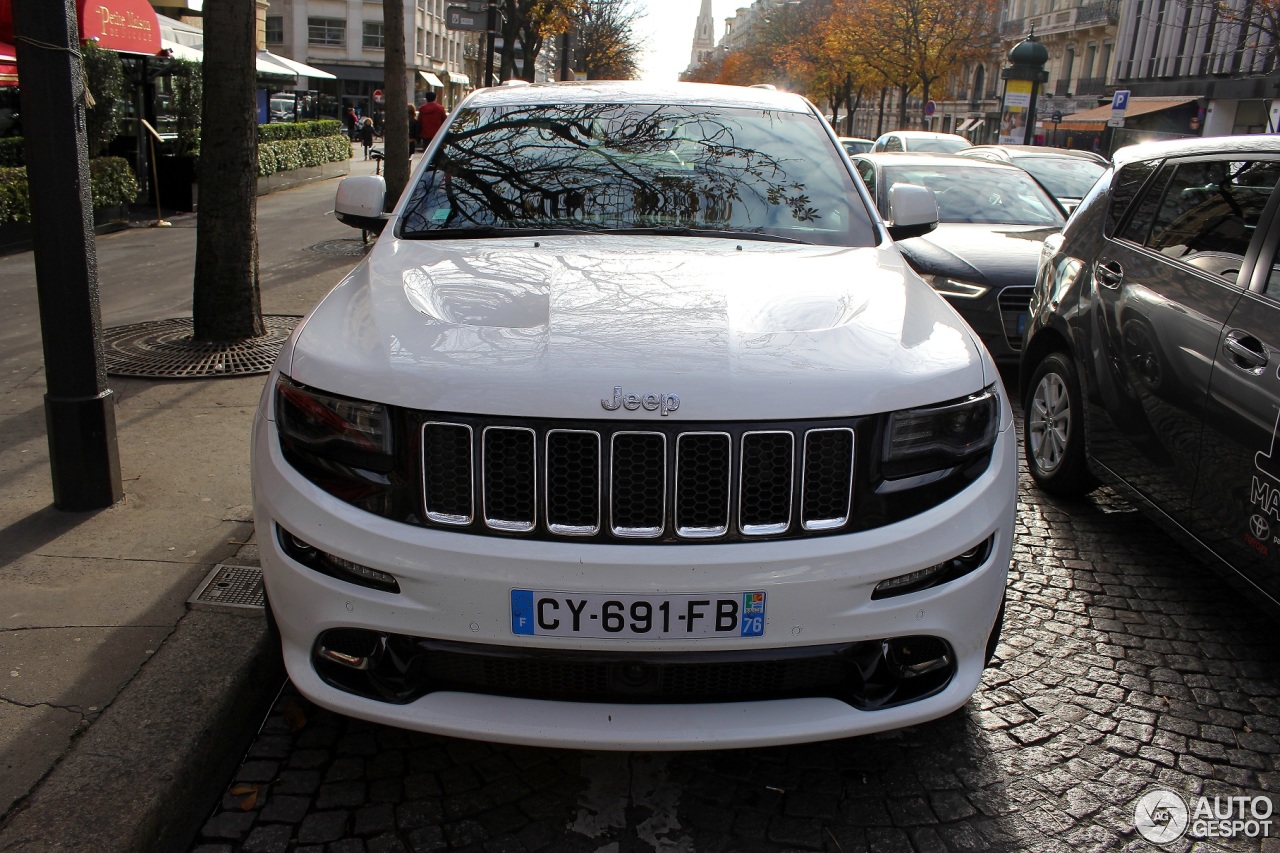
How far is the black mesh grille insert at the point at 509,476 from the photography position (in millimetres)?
2477

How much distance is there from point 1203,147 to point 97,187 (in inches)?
503

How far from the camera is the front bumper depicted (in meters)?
2.43

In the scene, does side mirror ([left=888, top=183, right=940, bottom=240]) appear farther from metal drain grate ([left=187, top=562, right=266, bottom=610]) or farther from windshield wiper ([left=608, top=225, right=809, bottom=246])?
metal drain grate ([left=187, top=562, right=266, bottom=610])

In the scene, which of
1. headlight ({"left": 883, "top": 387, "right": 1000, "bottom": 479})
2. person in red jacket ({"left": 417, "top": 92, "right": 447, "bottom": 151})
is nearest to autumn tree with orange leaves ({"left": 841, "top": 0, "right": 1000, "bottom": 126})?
person in red jacket ({"left": 417, "top": 92, "right": 447, "bottom": 151})

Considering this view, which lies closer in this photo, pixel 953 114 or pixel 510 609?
pixel 510 609

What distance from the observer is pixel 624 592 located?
2420 millimetres

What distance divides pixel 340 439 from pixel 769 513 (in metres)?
1.02

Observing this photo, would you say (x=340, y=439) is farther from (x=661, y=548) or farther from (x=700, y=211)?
(x=700, y=211)

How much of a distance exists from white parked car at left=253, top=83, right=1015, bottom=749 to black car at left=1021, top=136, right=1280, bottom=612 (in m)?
Result: 1.13

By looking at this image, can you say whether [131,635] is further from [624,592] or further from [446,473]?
[624,592]

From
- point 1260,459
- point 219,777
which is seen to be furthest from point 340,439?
point 1260,459

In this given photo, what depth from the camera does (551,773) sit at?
116 inches

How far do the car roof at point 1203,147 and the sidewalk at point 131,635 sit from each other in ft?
12.3

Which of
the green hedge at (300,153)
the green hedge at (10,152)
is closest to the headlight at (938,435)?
the green hedge at (10,152)
